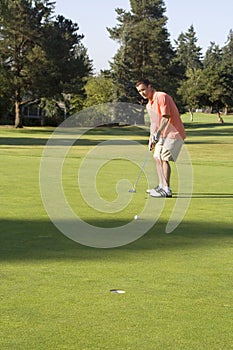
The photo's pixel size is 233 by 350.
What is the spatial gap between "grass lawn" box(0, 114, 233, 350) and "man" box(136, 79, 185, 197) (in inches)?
107

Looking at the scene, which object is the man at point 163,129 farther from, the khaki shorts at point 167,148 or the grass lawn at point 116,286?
the grass lawn at point 116,286

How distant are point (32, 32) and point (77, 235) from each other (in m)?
59.6

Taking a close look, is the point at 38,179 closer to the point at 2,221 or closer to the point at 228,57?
the point at 2,221

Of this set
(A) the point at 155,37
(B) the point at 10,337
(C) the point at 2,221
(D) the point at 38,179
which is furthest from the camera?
(A) the point at 155,37

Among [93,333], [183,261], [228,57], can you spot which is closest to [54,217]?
[183,261]

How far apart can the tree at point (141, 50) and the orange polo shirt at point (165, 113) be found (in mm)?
71028

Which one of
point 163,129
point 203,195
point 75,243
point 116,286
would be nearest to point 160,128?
point 163,129

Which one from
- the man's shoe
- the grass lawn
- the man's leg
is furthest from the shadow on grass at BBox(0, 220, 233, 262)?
the man's leg

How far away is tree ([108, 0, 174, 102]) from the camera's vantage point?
8575 cm

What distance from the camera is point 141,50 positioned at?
8912cm

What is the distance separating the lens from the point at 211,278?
5941 mm

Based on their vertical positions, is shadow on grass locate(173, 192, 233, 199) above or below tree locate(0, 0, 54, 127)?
below

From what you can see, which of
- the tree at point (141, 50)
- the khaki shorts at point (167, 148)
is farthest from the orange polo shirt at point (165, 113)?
the tree at point (141, 50)

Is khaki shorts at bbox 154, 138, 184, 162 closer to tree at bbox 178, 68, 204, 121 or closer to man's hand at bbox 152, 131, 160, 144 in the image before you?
Result: man's hand at bbox 152, 131, 160, 144
